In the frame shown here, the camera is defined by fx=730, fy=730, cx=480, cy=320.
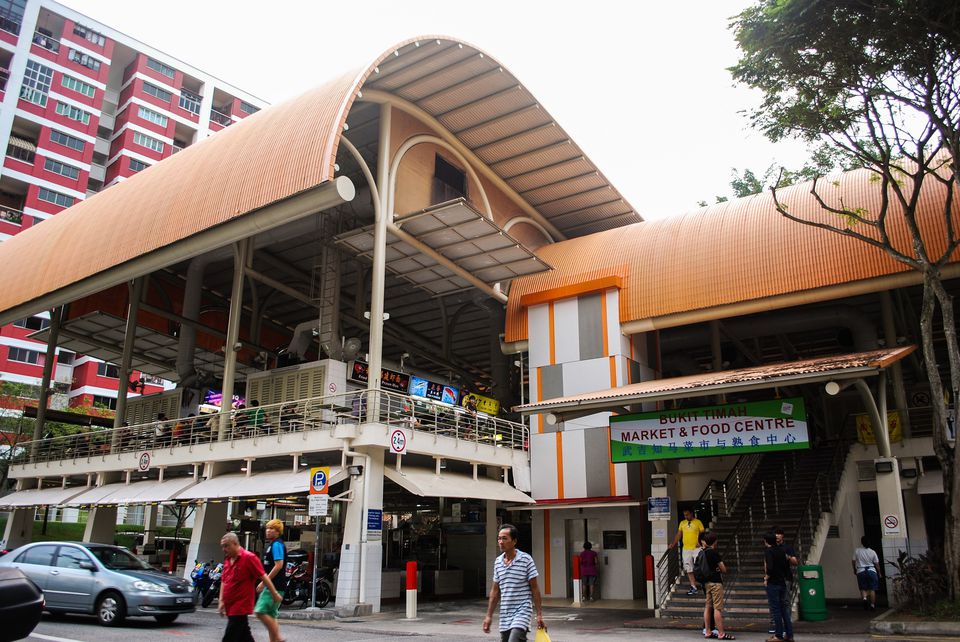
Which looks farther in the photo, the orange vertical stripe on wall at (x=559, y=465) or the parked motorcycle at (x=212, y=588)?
the orange vertical stripe on wall at (x=559, y=465)

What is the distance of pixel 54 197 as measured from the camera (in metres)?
55.6

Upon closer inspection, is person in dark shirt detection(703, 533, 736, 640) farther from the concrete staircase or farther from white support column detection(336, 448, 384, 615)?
white support column detection(336, 448, 384, 615)

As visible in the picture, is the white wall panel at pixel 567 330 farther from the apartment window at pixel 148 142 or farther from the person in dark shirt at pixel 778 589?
the apartment window at pixel 148 142

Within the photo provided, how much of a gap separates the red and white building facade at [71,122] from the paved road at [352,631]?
1732 inches

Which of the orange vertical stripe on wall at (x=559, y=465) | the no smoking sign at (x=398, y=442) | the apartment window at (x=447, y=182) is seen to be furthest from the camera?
the apartment window at (x=447, y=182)

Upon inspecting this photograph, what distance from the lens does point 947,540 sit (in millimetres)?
13039

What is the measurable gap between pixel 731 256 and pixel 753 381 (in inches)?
332

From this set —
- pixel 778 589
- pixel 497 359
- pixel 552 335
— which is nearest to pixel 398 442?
pixel 552 335

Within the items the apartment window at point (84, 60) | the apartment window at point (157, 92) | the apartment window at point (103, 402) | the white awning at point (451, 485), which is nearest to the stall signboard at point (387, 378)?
the white awning at point (451, 485)

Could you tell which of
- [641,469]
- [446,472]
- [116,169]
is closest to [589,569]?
[641,469]

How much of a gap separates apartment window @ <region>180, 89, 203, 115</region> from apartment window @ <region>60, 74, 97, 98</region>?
828cm

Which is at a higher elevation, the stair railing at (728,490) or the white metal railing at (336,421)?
the white metal railing at (336,421)

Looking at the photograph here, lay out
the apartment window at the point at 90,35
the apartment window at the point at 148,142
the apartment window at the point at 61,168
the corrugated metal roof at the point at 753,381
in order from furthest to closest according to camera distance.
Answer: the apartment window at the point at 148,142
the apartment window at the point at 90,35
the apartment window at the point at 61,168
the corrugated metal roof at the point at 753,381

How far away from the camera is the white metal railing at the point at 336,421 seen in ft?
62.7
